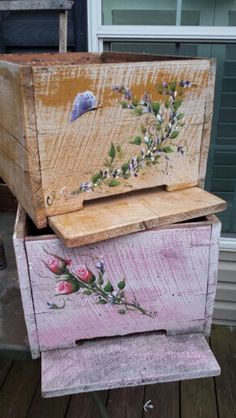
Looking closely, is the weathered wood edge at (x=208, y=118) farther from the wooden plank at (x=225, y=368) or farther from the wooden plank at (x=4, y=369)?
the wooden plank at (x=4, y=369)

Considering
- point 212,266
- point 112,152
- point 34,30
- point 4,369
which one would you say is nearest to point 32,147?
point 112,152

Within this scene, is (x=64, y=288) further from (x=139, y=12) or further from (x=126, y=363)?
(x=139, y=12)

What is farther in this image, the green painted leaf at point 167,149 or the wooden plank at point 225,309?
the wooden plank at point 225,309

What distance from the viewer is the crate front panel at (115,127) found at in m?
0.67

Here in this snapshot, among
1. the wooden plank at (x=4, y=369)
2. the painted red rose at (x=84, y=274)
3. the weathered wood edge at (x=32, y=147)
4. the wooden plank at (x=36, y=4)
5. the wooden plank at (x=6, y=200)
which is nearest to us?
the weathered wood edge at (x=32, y=147)

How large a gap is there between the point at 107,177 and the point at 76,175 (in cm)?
6

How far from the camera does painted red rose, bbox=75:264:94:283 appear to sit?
0.73 metres

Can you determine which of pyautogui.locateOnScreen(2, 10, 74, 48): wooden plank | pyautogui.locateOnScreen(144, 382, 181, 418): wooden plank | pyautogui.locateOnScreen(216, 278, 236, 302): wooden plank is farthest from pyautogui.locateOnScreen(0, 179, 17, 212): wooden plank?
pyautogui.locateOnScreen(216, 278, 236, 302): wooden plank

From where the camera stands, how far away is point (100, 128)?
2.34ft

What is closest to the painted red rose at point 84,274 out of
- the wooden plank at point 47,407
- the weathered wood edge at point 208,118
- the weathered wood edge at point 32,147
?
the weathered wood edge at point 32,147

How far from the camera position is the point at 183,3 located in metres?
1.57

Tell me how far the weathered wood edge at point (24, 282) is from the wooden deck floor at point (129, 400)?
0.88 m

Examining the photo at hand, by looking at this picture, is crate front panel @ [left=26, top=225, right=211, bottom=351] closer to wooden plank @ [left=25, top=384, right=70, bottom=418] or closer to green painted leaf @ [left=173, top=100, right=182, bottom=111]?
green painted leaf @ [left=173, top=100, right=182, bottom=111]

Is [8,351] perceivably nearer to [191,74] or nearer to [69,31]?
[191,74]
